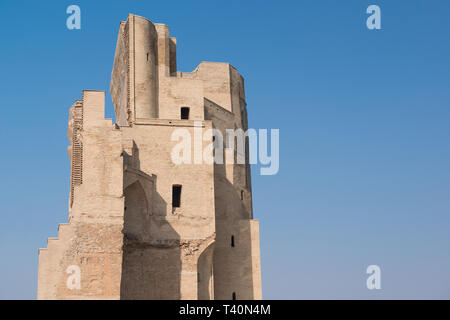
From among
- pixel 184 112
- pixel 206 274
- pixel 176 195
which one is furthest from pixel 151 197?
pixel 184 112

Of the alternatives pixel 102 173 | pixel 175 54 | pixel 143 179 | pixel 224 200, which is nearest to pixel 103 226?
pixel 102 173

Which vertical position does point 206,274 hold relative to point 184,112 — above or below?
below

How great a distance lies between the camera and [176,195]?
108 feet

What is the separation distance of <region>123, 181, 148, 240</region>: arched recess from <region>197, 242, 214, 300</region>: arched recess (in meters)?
3.19

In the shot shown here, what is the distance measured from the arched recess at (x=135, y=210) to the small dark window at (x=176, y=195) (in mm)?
1679

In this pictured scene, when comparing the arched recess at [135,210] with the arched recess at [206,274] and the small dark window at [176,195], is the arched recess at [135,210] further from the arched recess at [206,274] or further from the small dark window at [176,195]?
the arched recess at [206,274]

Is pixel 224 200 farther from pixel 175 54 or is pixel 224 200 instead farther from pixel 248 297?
pixel 175 54

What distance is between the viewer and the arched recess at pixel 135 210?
31359 millimetres

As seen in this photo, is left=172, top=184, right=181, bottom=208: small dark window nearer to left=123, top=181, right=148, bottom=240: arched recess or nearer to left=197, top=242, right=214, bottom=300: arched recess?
left=123, top=181, right=148, bottom=240: arched recess

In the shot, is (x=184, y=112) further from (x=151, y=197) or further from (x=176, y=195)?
(x=151, y=197)

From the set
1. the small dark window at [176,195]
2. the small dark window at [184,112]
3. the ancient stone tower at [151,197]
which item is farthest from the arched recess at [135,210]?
the small dark window at [184,112]

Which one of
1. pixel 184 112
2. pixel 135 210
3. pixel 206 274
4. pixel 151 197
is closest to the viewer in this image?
pixel 135 210

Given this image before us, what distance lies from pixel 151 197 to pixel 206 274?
4525 millimetres

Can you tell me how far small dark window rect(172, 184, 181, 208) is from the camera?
32906 millimetres
